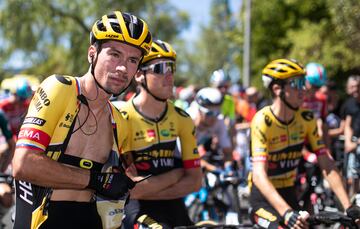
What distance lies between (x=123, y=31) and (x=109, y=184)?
89 centimetres

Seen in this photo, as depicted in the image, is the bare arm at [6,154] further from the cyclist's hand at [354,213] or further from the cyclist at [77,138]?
the cyclist's hand at [354,213]

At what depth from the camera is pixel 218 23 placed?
82.7 m

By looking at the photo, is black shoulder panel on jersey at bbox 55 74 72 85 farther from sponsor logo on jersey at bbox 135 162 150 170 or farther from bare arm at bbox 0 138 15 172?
bare arm at bbox 0 138 15 172

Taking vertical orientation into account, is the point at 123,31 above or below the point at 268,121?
above

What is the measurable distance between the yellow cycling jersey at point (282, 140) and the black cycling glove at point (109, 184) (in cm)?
208

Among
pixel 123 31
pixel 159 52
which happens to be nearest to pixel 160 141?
pixel 159 52

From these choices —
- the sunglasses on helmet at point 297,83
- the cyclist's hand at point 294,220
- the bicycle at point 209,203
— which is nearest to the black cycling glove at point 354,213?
the cyclist's hand at point 294,220

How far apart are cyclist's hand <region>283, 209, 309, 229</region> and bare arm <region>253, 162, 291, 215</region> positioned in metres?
0.14

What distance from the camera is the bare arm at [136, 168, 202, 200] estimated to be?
4.89 metres

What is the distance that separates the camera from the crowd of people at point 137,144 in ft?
11.1

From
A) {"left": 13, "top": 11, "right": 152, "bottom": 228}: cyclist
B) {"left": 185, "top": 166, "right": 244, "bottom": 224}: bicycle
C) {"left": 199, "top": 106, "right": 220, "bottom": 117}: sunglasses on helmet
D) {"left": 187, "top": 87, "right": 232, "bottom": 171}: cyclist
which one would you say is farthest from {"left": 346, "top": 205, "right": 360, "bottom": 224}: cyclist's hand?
{"left": 199, "top": 106, "right": 220, "bottom": 117}: sunglasses on helmet

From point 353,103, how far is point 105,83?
7.36 metres

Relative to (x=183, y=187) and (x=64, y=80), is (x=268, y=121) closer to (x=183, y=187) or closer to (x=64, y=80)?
(x=183, y=187)

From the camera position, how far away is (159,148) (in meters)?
5.05
